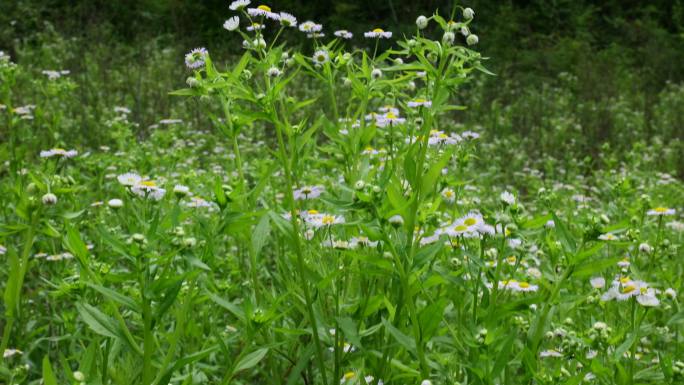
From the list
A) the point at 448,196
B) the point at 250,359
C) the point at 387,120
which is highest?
the point at 387,120

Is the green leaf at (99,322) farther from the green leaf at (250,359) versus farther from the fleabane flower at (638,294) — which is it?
the fleabane flower at (638,294)

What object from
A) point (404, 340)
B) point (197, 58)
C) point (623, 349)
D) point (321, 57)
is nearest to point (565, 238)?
point (623, 349)

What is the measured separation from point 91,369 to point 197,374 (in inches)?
13.4

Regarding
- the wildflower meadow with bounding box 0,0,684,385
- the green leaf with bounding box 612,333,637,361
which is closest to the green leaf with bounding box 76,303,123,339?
the wildflower meadow with bounding box 0,0,684,385

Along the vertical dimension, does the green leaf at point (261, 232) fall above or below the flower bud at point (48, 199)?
below

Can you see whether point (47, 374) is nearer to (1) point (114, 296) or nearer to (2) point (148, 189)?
(1) point (114, 296)

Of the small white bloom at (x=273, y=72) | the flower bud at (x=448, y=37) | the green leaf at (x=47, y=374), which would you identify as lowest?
the green leaf at (x=47, y=374)

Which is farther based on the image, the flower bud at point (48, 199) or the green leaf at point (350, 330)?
the green leaf at point (350, 330)

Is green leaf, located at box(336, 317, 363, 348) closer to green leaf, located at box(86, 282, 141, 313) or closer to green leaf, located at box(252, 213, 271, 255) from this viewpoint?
green leaf, located at box(252, 213, 271, 255)

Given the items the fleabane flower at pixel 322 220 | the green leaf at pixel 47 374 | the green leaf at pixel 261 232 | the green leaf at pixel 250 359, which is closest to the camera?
the green leaf at pixel 47 374

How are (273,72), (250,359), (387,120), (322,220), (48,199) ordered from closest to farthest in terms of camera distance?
(48,199)
(250,359)
(273,72)
(322,220)
(387,120)

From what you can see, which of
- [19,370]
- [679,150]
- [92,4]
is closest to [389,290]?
[19,370]

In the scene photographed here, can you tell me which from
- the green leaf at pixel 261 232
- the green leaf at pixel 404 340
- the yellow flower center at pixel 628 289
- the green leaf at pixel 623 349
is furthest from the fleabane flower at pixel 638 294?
the green leaf at pixel 261 232

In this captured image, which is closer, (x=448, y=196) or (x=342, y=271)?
(x=342, y=271)
